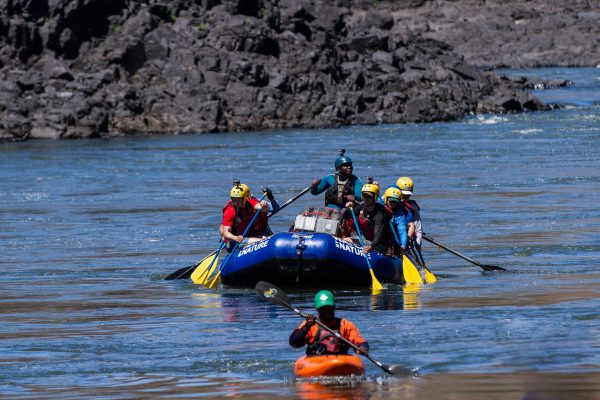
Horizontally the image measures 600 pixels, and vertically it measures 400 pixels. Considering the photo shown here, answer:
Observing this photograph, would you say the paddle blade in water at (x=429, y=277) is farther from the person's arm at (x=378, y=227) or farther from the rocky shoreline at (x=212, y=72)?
the rocky shoreline at (x=212, y=72)

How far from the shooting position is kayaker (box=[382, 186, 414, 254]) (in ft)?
64.3

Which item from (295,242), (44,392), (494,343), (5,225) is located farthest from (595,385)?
(5,225)

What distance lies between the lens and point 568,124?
197 feet

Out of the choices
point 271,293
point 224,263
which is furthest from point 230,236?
point 271,293

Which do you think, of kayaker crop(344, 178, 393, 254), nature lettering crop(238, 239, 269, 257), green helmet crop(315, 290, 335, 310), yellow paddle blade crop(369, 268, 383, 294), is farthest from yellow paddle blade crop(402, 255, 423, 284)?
green helmet crop(315, 290, 335, 310)

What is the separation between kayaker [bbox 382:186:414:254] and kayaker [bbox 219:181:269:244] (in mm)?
1842

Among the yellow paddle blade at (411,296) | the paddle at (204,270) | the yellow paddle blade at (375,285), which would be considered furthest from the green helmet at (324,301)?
the paddle at (204,270)

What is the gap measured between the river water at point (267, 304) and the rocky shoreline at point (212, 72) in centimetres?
1561

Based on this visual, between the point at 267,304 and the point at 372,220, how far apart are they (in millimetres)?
2306

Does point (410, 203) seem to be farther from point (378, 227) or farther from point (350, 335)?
point (350, 335)

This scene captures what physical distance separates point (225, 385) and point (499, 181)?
85.4ft

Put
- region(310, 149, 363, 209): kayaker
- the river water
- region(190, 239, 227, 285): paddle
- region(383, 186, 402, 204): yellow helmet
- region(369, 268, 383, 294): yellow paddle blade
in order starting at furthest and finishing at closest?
region(190, 239, 227, 285): paddle → region(310, 149, 363, 209): kayaker → region(383, 186, 402, 204): yellow helmet → region(369, 268, 383, 294): yellow paddle blade → the river water

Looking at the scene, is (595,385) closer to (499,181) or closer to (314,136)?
(499,181)

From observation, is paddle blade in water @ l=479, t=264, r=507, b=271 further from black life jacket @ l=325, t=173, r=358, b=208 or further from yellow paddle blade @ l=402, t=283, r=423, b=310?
black life jacket @ l=325, t=173, r=358, b=208
